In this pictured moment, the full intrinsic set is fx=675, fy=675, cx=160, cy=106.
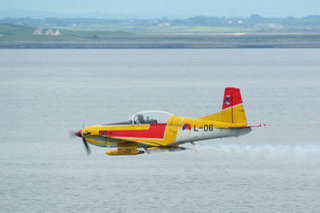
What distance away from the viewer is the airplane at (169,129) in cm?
4416

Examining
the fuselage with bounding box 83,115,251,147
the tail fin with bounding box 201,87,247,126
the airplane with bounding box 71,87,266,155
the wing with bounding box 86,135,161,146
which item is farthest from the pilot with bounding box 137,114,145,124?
the tail fin with bounding box 201,87,247,126

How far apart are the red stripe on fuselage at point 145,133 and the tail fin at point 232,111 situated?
3.41 metres

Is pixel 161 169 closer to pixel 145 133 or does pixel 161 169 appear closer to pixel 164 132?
pixel 145 133

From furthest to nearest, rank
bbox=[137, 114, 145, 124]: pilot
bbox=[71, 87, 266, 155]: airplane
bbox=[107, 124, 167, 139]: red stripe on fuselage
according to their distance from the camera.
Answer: bbox=[137, 114, 145, 124]: pilot → bbox=[107, 124, 167, 139]: red stripe on fuselage → bbox=[71, 87, 266, 155]: airplane

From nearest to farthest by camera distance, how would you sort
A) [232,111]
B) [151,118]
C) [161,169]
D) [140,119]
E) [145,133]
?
[232,111] < [145,133] < [151,118] < [140,119] < [161,169]

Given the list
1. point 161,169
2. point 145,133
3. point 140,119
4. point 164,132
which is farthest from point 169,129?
point 161,169

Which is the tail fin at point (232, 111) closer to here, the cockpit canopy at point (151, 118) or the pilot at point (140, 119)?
the cockpit canopy at point (151, 118)

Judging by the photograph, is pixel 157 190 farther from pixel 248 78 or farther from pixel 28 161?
pixel 248 78

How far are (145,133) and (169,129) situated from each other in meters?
1.64

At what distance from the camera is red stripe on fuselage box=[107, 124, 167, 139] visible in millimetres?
44906

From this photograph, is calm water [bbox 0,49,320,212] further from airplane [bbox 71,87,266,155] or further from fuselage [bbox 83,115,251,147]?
fuselage [bbox 83,115,251,147]

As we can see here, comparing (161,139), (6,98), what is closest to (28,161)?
(161,139)

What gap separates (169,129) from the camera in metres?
44.9

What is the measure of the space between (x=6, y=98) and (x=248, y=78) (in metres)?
67.2
